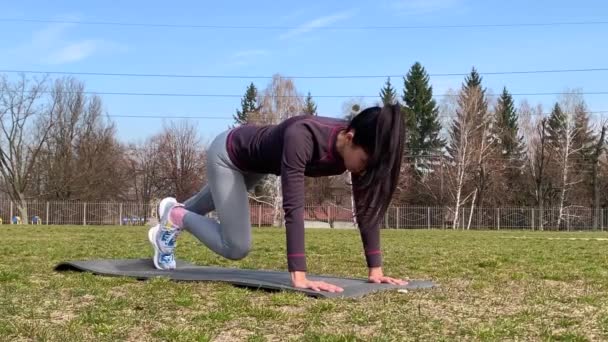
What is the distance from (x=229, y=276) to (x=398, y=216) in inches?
1626

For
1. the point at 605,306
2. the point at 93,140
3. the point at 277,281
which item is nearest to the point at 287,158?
the point at 277,281

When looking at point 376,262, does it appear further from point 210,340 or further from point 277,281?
point 210,340

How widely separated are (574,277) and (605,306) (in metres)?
1.93

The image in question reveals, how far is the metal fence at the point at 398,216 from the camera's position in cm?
4447

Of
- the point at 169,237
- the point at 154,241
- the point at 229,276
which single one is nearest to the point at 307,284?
the point at 229,276

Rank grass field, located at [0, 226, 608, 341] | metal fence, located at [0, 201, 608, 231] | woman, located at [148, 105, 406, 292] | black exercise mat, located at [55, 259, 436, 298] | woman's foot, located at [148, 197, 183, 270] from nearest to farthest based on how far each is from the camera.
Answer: grass field, located at [0, 226, 608, 341] < woman, located at [148, 105, 406, 292] < black exercise mat, located at [55, 259, 436, 298] < woman's foot, located at [148, 197, 183, 270] < metal fence, located at [0, 201, 608, 231]

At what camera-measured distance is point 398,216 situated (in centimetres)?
4562

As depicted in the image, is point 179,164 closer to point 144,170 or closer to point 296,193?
point 144,170

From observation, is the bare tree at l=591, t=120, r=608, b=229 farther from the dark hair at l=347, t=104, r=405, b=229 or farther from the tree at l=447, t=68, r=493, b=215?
→ the dark hair at l=347, t=104, r=405, b=229

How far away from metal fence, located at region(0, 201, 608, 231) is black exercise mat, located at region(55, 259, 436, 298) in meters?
38.2

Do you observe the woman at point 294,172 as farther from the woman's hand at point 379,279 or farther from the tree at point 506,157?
the tree at point 506,157

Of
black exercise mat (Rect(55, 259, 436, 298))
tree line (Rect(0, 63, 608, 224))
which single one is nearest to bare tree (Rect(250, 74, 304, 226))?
tree line (Rect(0, 63, 608, 224))

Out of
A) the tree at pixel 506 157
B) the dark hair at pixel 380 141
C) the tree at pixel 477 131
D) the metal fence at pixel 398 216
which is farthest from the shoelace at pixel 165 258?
the tree at pixel 506 157

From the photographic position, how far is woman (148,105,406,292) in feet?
13.4
